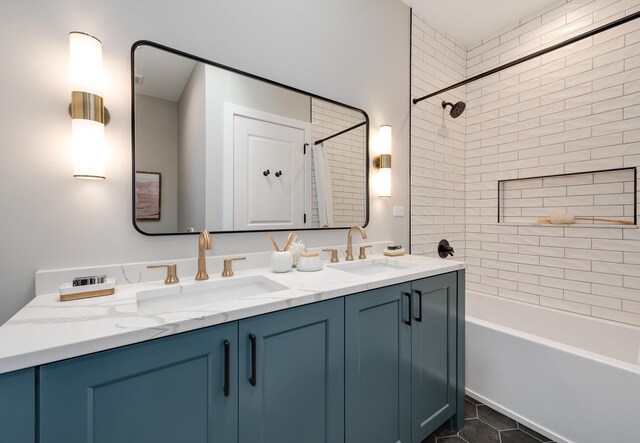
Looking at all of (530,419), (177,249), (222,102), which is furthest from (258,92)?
(530,419)

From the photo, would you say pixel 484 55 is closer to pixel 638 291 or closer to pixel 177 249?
pixel 638 291

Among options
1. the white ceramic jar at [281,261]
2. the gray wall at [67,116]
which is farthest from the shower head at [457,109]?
the white ceramic jar at [281,261]

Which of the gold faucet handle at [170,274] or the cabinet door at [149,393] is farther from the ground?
the gold faucet handle at [170,274]

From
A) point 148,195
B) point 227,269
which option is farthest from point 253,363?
point 148,195

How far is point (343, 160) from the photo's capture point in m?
1.94

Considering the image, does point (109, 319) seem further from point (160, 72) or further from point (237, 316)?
point (160, 72)

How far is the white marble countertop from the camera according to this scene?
0.63 meters

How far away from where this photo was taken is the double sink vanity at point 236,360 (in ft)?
2.14

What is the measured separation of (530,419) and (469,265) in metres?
1.43

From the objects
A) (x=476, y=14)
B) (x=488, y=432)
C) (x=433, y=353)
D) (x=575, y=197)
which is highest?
(x=476, y=14)

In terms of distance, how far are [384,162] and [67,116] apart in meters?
1.75

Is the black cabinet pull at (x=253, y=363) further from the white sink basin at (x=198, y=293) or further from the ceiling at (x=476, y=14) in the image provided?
the ceiling at (x=476, y=14)

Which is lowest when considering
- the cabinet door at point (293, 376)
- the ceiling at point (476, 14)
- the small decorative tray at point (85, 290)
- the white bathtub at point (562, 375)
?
the white bathtub at point (562, 375)

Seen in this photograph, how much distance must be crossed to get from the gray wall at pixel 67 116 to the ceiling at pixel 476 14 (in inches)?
54.0
